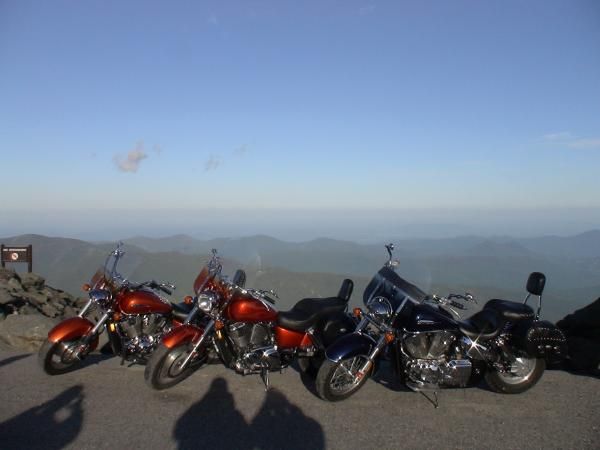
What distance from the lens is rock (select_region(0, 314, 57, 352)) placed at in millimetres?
6973

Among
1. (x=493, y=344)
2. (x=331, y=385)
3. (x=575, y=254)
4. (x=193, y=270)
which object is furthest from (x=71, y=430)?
(x=575, y=254)

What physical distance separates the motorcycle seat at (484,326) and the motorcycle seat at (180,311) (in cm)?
337

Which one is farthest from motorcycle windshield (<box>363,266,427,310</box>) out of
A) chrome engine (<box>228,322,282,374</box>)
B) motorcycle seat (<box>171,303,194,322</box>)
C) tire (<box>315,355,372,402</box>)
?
motorcycle seat (<box>171,303,194,322</box>)

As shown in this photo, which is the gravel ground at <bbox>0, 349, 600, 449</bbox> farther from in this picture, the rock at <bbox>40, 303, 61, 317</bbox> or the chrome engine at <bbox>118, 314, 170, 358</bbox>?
the rock at <bbox>40, 303, 61, 317</bbox>

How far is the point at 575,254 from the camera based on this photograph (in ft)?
267

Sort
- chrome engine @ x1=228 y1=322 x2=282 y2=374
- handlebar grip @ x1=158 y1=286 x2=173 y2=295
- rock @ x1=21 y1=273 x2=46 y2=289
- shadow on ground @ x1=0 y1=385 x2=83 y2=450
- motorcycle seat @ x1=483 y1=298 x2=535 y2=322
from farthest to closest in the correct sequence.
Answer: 1. rock @ x1=21 y1=273 x2=46 y2=289
2. handlebar grip @ x1=158 y1=286 x2=173 y2=295
3. chrome engine @ x1=228 y1=322 x2=282 y2=374
4. motorcycle seat @ x1=483 y1=298 x2=535 y2=322
5. shadow on ground @ x1=0 y1=385 x2=83 y2=450

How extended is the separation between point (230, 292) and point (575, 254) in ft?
301

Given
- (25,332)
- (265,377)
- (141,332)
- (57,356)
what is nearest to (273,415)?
(265,377)

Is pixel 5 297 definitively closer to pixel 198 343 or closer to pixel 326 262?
pixel 198 343

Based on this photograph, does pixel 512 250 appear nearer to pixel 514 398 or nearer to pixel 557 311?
pixel 557 311

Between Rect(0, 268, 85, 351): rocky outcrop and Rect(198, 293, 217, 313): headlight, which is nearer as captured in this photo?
Rect(198, 293, 217, 313): headlight

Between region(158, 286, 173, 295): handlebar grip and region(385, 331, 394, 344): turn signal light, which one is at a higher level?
region(158, 286, 173, 295): handlebar grip

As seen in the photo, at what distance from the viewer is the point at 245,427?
4.32 meters

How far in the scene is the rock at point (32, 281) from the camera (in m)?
12.1
